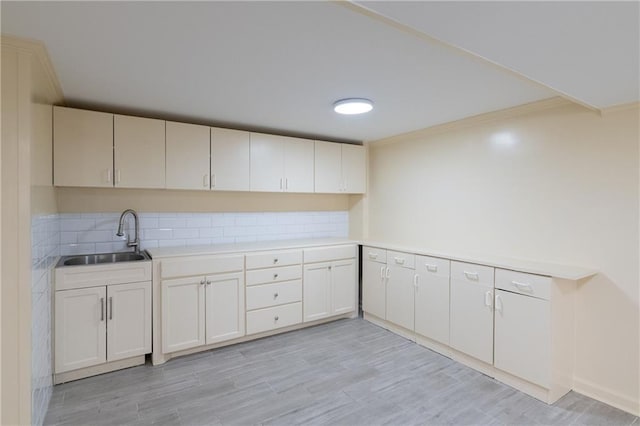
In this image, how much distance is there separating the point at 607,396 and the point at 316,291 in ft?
8.41

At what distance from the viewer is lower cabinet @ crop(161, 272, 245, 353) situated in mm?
3053

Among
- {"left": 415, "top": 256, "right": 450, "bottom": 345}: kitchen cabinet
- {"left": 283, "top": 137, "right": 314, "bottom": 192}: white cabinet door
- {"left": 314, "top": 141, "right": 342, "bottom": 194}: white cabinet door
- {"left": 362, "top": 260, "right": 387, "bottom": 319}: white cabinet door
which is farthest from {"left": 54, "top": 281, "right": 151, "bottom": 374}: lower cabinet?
{"left": 415, "top": 256, "right": 450, "bottom": 345}: kitchen cabinet

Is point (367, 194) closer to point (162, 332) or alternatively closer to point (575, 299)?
point (575, 299)

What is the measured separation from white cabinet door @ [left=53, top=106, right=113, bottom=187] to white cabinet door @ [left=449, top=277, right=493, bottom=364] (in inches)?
125

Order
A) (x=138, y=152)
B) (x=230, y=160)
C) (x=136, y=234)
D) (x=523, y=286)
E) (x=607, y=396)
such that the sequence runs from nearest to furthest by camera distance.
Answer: (x=607, y=396)
(x=523, y=286)
(x=138, y=152)
(x=136, y=234)
(x=230, y=160)

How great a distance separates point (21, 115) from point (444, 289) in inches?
129

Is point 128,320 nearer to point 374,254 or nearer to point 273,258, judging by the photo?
point 273,258

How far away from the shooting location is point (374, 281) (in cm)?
402

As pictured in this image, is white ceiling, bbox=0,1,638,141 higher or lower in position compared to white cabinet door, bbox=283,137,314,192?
higher

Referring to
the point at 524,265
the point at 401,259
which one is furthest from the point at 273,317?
the point at 524,265

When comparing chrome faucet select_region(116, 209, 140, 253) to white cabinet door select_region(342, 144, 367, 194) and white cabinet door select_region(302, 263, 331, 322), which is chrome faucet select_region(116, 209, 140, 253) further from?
white cabinet door select_region(342, 144, 367, 194)

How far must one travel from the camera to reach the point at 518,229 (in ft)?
9.92

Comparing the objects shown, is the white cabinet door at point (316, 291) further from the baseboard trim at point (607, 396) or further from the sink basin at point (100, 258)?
the baseboard trim at point (607, 396)

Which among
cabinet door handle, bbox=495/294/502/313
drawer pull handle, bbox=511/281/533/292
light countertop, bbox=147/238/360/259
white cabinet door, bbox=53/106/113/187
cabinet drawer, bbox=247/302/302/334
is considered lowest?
cabinet drawer, bbox=247/302/302/334
